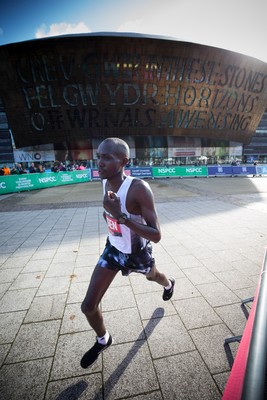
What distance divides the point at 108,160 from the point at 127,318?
7.06ft

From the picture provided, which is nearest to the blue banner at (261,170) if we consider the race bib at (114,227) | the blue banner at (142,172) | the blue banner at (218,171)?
the blue banner at (218,171)

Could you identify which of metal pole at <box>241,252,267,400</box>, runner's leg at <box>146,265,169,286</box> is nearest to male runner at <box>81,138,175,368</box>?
runner's leg at <box>146,265,169,286</box>

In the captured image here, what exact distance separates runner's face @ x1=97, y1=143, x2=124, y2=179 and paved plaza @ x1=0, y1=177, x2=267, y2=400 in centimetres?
199

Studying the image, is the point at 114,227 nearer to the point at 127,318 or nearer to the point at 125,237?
the point at 125,237

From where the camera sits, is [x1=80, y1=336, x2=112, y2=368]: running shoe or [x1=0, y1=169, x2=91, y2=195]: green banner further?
[x1=0, y1=169, x2=91, y2=195]: green banner

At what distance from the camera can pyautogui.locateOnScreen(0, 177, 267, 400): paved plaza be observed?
192 centimetres

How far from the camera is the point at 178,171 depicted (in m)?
23.7

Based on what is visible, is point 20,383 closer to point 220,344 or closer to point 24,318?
point 24,318

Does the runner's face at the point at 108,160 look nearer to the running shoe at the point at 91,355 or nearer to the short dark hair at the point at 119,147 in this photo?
the short dark hair at the point at 119,147

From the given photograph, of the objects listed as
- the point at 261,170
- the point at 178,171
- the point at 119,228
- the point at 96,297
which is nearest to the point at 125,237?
the point at 119,228

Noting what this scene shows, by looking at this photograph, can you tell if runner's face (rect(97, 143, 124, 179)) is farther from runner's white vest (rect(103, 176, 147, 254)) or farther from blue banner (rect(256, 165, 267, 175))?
blue banner (rect(256, 165, 267, 175))

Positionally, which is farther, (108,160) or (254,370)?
(108,160)

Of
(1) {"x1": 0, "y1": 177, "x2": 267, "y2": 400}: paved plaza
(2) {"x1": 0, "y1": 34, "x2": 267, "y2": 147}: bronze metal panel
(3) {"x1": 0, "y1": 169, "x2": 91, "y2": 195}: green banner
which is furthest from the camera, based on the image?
(2) {"x1": 0, "y1": 34, "x2": 267, "y2": 147}: bronze metal panel

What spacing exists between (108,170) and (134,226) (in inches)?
23.8
